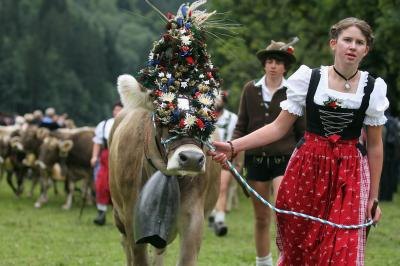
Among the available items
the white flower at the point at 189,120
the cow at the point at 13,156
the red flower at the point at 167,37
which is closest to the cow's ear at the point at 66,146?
the cow at the point at 13,156

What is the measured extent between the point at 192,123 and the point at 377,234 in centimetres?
795

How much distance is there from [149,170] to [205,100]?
76cm

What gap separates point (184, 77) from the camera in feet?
20.2

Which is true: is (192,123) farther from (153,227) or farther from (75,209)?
(75,209)

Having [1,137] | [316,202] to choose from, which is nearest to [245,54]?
[1,137]

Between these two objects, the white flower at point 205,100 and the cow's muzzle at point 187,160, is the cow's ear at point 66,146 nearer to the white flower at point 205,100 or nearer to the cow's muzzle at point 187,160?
the white flower at point 205,100

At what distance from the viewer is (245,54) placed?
25.1m

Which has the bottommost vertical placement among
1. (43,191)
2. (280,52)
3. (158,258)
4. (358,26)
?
(43,191)

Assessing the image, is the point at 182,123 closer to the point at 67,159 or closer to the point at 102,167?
the point at 102,167

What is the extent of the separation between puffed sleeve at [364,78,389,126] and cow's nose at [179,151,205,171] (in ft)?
3.44

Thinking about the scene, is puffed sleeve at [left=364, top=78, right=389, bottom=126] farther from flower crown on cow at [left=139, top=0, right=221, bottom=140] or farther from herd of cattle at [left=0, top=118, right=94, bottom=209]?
herd of cattle at [left=0, top=118, right=94, bottom=209]

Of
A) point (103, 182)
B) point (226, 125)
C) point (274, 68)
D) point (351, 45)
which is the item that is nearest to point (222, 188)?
point (226, 125)

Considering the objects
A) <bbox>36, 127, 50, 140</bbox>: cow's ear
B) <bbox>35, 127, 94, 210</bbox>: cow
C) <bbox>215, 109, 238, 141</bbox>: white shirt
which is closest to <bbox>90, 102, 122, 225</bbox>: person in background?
<bbox>215, 109, 238, 141</bbox>: white shirt

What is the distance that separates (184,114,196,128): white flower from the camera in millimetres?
5859
